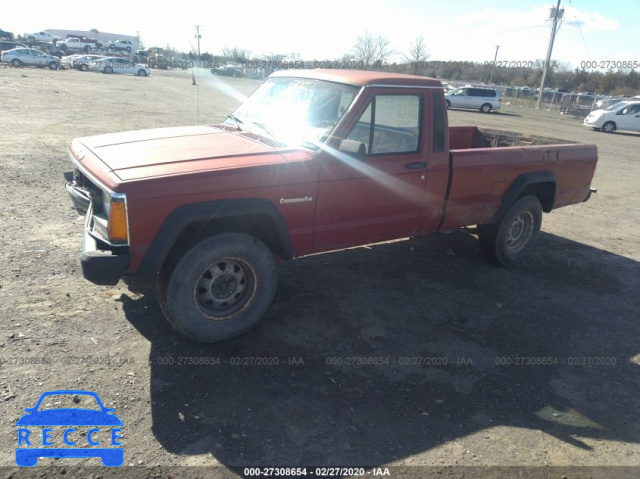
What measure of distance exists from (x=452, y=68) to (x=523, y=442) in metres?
73.7

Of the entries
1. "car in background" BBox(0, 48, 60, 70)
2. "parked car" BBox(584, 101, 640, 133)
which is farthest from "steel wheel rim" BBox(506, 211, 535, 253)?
"car in background" BBox(0, 48, 60, 70)

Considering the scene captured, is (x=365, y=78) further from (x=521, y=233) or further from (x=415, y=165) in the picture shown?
(x=521, y=233)

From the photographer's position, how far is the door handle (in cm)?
438

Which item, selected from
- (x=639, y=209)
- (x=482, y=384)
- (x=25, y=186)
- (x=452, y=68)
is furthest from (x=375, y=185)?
(x=452, y=68)

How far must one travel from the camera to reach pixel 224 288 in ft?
12.3

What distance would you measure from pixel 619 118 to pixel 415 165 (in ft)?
86.3

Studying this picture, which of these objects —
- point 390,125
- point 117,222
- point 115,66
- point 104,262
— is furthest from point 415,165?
point 115,66

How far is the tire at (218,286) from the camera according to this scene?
11.3 feet

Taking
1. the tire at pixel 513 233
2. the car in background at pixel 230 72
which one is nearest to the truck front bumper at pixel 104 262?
the tire at pixel 513 233

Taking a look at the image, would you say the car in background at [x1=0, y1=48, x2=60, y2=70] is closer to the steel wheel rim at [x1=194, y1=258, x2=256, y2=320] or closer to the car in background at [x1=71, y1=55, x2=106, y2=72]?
the car in background at [x1=71, y1=55, x2=106, y2=72]

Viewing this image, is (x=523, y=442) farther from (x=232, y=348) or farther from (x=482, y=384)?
(x=232, y=348)

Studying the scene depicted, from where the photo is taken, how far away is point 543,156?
548 cm

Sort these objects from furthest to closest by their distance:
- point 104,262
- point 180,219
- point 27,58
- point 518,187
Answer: point 27,58 < point 518,187 < point 180,219 < point 104,262

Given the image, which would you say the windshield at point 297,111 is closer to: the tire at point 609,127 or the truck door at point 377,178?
the truck door at point 377,178
